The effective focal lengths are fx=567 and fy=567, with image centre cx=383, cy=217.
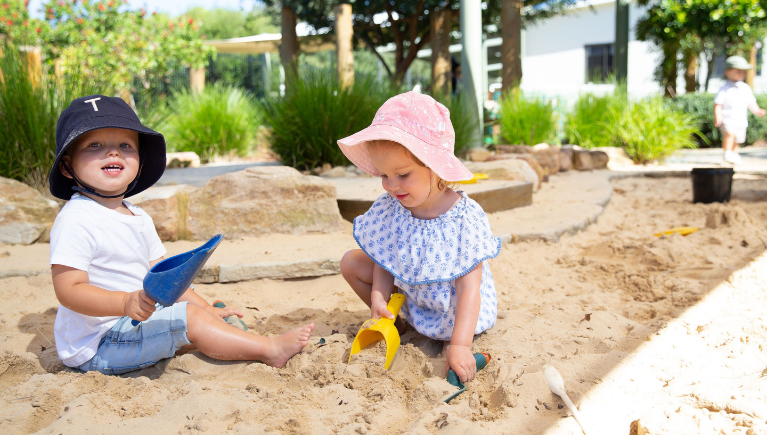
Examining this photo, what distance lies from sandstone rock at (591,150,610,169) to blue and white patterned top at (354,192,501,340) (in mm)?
5848

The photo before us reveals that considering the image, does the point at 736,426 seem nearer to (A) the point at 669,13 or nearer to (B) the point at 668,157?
(B) the point at 668,157

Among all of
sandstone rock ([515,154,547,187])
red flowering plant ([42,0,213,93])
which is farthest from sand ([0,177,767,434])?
red flowering plant ([42,0,213,93])

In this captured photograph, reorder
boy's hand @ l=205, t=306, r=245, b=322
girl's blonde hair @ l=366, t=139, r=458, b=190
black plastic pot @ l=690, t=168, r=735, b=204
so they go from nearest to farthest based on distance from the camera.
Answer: girl's blonde hair @ l=366, t=139, r=458, b=190, boy's hand @ l=205, t=306, r=245, b=322, black plastic pot @ l=690, t=168, r=735, b=204

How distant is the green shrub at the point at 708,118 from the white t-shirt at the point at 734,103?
17.0 feet

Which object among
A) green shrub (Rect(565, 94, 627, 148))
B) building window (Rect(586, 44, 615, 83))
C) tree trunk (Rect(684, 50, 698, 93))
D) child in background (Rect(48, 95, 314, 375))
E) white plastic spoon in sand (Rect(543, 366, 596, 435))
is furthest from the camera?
building window (Rect(586, 44, 615, 83))

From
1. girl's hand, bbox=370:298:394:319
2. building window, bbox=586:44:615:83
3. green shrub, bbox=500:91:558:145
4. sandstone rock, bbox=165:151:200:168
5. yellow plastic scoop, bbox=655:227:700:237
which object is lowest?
yellow plastic scoop, bbox=655:227:700:237

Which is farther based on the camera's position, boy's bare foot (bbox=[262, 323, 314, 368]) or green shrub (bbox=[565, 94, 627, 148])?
green shrub (bbox=[565, 94, 627, 148])

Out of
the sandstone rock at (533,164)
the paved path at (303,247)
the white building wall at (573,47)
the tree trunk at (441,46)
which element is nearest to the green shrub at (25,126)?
the paved path at (303,247)

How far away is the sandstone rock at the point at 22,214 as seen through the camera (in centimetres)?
321

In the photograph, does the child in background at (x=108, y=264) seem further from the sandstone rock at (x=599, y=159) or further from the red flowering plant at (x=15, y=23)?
the red flowering plant at (x=15, y=23)

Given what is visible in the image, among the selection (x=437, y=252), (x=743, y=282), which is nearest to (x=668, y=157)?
(x=743, y=282)

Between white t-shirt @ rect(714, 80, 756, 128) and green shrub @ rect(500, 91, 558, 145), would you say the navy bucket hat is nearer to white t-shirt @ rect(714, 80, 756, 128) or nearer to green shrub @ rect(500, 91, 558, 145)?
green shrub @ rect(500, 91, 558, 145)

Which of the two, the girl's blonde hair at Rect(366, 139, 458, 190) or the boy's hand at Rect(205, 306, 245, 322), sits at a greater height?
the girl's blonde hair at Rect(366, 139, 458, 190)

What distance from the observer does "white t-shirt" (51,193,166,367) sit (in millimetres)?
1667
